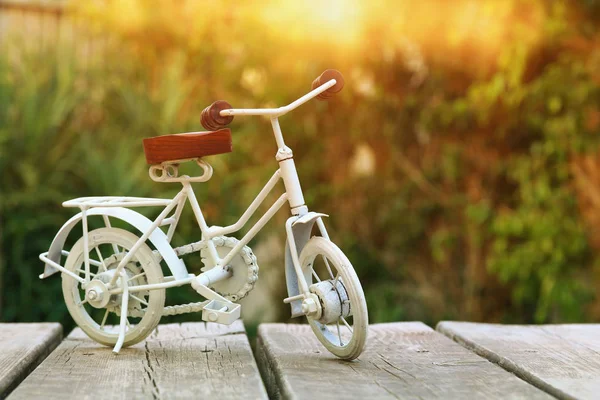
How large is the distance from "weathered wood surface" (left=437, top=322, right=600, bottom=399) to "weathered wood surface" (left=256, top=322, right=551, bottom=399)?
0.05 meters

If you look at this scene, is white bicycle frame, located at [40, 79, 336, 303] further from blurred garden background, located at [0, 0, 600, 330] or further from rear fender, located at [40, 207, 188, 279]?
blurred garden background, located at [0, 0, 600, 330]

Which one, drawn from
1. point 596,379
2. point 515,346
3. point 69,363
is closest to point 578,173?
point 515,346

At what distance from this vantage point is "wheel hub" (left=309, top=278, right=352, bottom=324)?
210 cm

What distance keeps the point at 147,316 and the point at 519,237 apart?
3.80 m

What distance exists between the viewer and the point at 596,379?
6.35ft

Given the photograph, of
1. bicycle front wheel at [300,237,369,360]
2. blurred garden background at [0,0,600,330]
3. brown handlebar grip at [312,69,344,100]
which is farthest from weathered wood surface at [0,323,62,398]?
blurred garden background at [0,0,600,330]

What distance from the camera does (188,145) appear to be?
85.4 inches

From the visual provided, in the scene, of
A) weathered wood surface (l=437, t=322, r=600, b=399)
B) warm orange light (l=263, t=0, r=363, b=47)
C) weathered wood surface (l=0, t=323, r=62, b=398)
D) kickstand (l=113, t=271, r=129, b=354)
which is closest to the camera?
weathered wood surface (l=437, t=322, r=600, b=399)

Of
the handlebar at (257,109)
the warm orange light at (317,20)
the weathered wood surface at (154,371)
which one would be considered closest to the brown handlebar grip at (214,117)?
the handlebar at (257,109)

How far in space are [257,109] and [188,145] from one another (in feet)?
0.77

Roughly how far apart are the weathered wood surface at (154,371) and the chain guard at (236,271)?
163 mm

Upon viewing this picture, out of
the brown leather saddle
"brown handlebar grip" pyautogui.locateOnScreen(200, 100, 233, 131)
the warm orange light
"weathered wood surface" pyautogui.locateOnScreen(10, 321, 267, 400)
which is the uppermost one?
the warm orange light

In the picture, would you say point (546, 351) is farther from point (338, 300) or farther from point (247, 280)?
point (247, 280)

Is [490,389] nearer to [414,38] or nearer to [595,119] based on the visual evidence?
[595,119]
